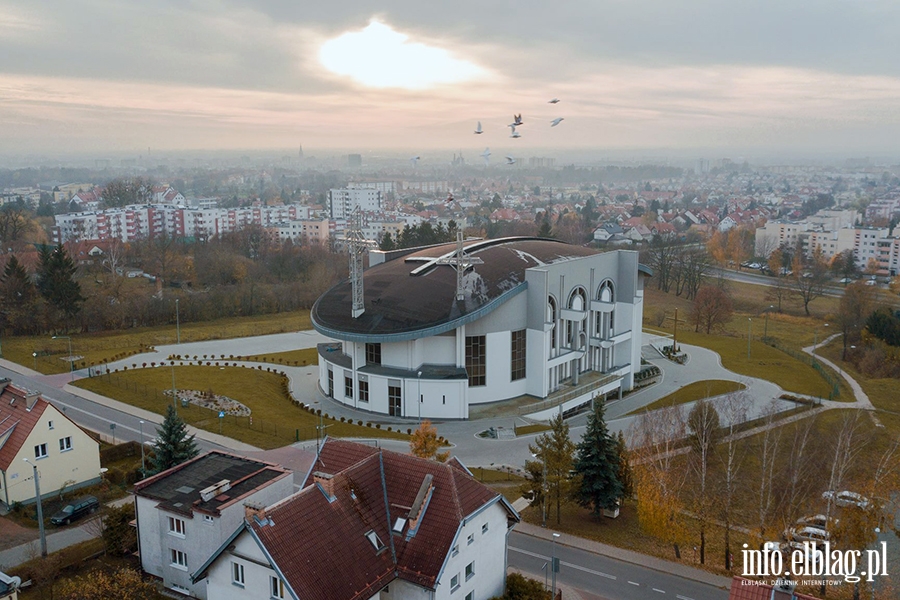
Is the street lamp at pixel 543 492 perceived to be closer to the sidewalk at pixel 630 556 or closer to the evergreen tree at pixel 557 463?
the evergreen tree at pixel 557 463

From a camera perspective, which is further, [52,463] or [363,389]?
[363,389]

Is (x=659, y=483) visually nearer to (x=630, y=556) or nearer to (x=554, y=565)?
(x=630, y=556)

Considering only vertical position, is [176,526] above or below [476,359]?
below

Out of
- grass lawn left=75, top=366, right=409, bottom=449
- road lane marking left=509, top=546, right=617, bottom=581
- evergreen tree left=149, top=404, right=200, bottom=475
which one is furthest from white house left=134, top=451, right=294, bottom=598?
grass lawn left=75, top=366, right=409, bottom=449

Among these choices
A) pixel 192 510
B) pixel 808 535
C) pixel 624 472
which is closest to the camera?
pixel 192 510

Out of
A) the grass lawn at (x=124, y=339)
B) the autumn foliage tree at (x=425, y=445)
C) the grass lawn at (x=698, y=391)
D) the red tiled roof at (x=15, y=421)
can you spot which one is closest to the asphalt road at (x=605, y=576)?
the autumn foliage tree at (x=425, y=445)

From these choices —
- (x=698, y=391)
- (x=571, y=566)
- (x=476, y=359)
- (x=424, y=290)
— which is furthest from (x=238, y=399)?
(x=698, y=391)
